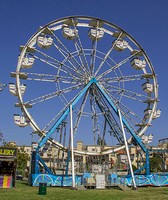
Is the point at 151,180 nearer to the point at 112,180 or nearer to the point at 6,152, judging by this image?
the point at 112,180

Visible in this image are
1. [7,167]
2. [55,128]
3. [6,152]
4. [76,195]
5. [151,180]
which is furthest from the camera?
[151,180]

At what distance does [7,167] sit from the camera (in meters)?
28.8

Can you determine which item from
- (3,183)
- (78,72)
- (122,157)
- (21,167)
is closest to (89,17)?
(78,72)

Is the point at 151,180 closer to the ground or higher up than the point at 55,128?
closer to the ground

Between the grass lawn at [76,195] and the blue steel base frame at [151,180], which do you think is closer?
the grass lawn at [76,195]

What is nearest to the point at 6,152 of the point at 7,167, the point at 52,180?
the point at 7,167

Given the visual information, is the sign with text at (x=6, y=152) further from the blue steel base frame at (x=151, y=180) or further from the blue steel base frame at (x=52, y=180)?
the blue steel base frame at (x=151, y=180)

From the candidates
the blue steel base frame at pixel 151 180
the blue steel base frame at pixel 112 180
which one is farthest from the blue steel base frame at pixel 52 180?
the blue steel base frame at pixel 151 180

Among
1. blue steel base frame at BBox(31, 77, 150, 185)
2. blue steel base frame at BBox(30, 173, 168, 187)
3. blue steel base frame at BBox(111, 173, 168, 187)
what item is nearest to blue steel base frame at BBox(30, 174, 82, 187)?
blue steel base frame at BBox(30, 173, 168, 187)

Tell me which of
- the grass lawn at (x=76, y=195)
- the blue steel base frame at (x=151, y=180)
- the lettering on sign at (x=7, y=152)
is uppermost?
the lettering on sign at (x=7, y=152)

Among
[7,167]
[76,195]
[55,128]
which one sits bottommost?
[76,195]

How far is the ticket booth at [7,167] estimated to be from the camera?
2755 cm

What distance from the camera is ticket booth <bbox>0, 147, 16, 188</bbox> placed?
2755cm

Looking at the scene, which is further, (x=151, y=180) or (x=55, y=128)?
(x=151, y=180)
